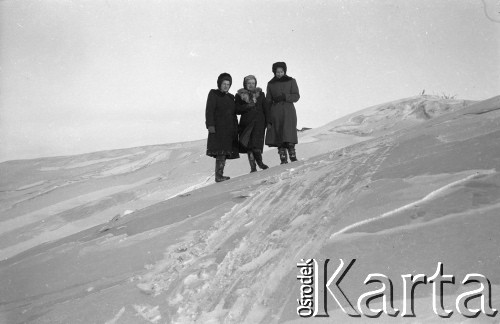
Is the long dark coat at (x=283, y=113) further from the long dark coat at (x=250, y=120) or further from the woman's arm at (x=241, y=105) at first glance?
the woman's arm at (x=241, y=105)

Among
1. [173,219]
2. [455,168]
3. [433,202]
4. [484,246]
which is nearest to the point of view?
[484,246]

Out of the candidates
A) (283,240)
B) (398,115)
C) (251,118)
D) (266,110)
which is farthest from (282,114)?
(398,115)

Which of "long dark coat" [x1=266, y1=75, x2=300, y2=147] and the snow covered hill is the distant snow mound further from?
the snow covered hill

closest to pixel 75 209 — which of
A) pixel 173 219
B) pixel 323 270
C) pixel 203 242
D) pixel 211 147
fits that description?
pixel 211 147

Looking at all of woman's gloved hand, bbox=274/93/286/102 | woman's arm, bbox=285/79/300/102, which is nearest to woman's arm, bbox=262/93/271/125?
woman's gloved hand, bbox=274/93/286/102

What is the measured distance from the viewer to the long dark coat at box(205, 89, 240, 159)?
5266mm

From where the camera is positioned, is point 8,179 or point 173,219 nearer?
point 173,219

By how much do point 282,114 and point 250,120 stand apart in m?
0.38

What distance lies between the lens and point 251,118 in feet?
18.1

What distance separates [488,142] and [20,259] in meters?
3.25

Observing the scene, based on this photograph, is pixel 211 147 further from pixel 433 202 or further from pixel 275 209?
pixel 433 202

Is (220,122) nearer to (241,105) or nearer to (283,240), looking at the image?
(241,105)

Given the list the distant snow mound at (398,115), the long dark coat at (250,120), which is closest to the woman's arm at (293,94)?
the long dark coat at (250,120)

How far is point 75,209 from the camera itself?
6.81 metres
